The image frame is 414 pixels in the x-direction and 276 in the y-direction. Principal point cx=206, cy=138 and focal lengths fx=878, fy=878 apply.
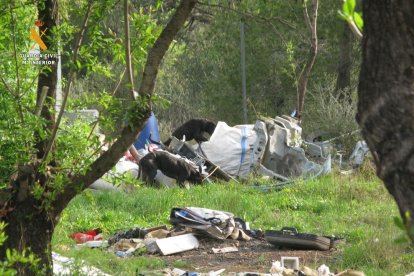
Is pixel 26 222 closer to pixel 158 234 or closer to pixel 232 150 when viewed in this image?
pixel 158 234

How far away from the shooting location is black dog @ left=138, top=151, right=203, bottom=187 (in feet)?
45.4

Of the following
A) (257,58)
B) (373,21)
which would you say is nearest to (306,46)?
(257,58)

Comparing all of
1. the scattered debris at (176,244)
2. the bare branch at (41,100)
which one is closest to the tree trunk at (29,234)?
the bare branch at (41,100)

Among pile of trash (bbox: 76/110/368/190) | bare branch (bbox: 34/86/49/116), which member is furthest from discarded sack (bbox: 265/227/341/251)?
pile of trash (bbox: 76/110/368/190)

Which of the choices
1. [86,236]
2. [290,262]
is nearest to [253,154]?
[86,236]

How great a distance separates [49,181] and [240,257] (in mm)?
3757

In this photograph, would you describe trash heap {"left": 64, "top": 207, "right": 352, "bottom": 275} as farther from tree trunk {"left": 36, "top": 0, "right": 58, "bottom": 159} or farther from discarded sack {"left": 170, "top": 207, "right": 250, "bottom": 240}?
tree trunk {"left": 36, "top": 0, "right": 58, "bottom": 159}

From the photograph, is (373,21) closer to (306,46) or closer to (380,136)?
(380,136)

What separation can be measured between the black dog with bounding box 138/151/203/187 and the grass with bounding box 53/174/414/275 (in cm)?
64

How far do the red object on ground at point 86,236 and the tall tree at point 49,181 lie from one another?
12.9 ft

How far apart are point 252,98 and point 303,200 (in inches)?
463

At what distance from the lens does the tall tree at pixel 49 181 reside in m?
5.57

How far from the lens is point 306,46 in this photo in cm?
2319

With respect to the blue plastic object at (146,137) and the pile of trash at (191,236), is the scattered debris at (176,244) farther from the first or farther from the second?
the blue plastic object at (146,137)
